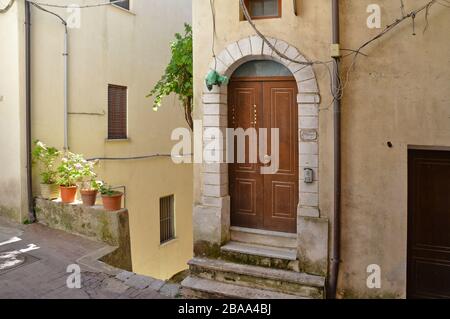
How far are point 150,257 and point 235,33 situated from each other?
703cm

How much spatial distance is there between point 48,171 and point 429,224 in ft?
22.5

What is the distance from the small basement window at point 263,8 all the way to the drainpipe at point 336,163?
2.99 feet

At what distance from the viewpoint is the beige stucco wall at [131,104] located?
322 inches

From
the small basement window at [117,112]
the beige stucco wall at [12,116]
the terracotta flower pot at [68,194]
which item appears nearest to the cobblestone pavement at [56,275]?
the terracotta flower pot at [68,194]

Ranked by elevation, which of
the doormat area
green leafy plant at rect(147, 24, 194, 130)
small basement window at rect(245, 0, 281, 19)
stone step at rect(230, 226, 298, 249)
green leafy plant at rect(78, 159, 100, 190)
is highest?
small basement window at rect(245, 0, 281, 19)

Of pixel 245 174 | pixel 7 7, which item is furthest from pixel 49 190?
pixel 245 174

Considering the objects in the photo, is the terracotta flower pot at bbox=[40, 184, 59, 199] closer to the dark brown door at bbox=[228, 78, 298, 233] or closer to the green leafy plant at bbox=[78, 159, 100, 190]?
the green leafy plant at bbox=[78, 159, 100, 190]

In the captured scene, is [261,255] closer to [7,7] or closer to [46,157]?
[46,157]

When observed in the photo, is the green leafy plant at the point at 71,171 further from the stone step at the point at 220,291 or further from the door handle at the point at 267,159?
the door handle at the point at 267,159

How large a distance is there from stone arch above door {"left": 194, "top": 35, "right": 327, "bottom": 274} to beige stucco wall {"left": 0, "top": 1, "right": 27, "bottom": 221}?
386 centimetres

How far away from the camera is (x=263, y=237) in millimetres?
6090

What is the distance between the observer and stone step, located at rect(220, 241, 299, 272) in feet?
18.7

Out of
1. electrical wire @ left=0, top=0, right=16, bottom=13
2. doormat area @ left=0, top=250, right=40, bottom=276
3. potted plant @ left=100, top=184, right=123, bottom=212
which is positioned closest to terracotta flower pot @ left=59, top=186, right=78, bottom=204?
potted plant @ left=100, top=184, right=123, bottom=212
